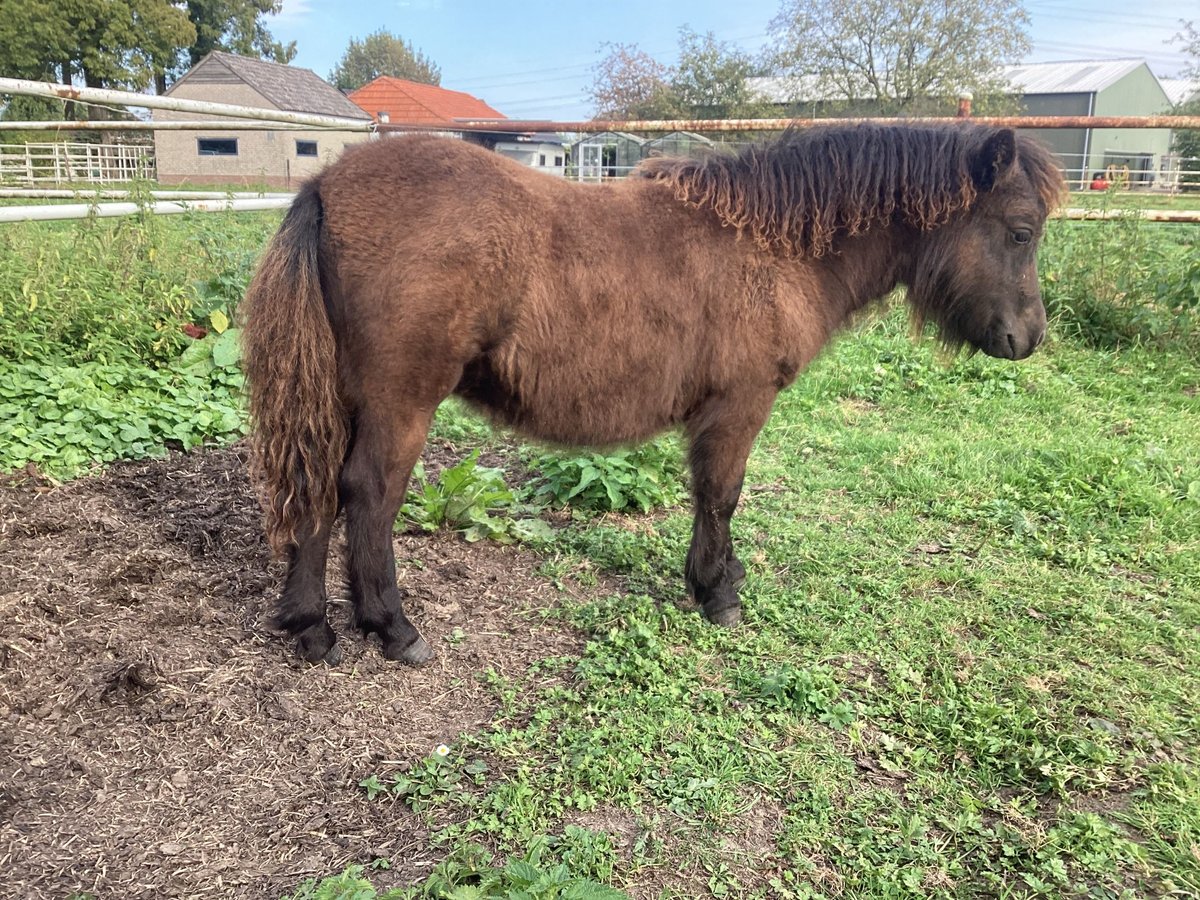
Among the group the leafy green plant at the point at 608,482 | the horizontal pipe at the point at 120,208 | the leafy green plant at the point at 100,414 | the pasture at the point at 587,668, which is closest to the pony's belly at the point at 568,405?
the pasture at the point at 587,668

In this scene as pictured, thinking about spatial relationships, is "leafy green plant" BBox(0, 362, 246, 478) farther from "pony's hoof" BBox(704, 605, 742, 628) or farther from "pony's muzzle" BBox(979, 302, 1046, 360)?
"pony's muzzle" BBox(979, 302, 1046, 360)

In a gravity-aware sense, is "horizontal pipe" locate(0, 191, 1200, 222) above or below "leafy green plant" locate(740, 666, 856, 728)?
above

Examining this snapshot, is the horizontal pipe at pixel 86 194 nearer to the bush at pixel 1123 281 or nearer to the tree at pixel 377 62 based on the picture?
the bush at pixel 1123 281

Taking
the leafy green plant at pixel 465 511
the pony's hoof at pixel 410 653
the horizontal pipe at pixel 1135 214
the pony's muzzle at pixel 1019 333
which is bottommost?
the pony's hoof at pixel 410 653

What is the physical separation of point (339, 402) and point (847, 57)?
31.0 m

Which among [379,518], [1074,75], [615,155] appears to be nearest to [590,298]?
[379,518]

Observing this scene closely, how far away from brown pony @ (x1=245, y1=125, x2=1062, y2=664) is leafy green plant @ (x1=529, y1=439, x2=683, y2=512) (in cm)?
95

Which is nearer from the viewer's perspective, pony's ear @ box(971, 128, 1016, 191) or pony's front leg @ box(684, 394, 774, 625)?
pony's ear @ box(971, 128, 1016, 191)

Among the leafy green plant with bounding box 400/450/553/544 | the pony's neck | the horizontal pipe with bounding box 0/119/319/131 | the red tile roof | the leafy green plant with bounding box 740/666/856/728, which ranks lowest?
the leafy green plant with bounding box 740/666/856/728

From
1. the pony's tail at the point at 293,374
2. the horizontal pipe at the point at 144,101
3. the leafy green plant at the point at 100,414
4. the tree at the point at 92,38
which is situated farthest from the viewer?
the tree at the point at 92,38

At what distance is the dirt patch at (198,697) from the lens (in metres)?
2.04

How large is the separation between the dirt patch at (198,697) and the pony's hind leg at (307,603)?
0.28 feet

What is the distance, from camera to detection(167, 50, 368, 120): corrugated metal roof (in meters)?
33.9

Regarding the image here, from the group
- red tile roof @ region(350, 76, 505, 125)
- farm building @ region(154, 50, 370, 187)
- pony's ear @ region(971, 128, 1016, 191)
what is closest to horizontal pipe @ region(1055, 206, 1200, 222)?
pony's ear @ region(971, 128, 1016, 191)
